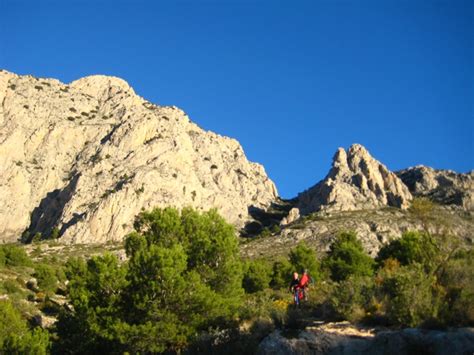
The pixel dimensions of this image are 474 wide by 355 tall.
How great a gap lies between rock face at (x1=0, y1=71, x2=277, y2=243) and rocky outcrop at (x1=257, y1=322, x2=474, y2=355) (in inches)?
3284

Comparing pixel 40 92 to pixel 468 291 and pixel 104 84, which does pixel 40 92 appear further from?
pixel 468 291

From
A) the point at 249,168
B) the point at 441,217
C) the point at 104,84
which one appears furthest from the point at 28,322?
the point at 104,84

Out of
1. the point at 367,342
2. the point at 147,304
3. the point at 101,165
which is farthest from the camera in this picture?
the point at 101,165

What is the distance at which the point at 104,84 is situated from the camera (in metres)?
160

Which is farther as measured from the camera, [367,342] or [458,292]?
[458,292]

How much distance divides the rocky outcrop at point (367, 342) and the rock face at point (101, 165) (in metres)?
83.4

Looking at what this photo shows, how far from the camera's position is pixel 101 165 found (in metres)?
113

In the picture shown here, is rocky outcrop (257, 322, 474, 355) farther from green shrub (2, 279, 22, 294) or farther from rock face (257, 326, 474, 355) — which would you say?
green shrub (2, 279, 22, 294)

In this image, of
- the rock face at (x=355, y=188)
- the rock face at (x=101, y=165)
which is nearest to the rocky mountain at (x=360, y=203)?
the rock face at (x=355, y=188)

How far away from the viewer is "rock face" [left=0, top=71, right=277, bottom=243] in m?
103

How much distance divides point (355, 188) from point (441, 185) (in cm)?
2318

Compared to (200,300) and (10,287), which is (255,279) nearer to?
(10,287)

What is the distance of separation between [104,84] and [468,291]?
515 ft

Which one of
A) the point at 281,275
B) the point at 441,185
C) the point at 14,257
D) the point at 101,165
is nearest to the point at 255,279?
the point at 281,275
